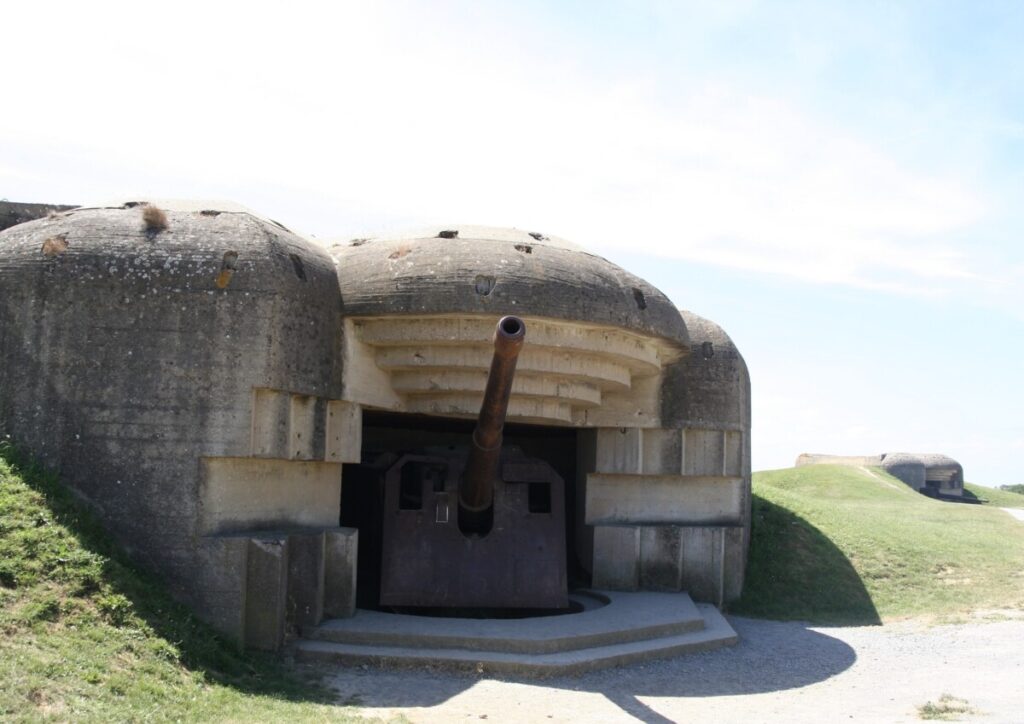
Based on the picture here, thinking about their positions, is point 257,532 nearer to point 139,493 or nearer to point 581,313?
point 139,493

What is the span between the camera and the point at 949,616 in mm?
11922

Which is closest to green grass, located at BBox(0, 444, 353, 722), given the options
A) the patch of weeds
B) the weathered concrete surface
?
the weathered concrete surface

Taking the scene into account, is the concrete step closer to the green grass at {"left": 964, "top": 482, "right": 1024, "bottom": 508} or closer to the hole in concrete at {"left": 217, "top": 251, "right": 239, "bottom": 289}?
the hole in concrete at {"left": 217, "top": 251, "right": 239, "bottom": 289}

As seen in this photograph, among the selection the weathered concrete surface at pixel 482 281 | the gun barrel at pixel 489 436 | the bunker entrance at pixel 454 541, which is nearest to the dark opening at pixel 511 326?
the gun barrel at pixel 489 436

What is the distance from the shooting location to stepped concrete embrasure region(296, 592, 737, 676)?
808 cm

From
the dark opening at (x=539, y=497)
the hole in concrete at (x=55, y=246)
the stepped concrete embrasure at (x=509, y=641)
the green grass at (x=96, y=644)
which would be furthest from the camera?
the dark opening at (x=539, y=497)

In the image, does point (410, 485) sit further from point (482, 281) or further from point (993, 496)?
point (993, 496)

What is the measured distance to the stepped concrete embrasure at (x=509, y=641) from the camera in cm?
808

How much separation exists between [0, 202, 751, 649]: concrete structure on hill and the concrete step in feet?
1.37

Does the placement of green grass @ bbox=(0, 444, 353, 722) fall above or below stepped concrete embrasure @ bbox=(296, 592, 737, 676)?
above

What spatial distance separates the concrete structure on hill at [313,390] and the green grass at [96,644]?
328 mm

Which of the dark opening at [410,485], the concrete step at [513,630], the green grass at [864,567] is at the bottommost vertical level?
the green grass at [864,567]

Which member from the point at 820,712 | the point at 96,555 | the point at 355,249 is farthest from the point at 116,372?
the point at 820,712

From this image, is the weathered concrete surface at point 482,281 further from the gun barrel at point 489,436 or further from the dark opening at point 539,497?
the dark opening at point 539,497
